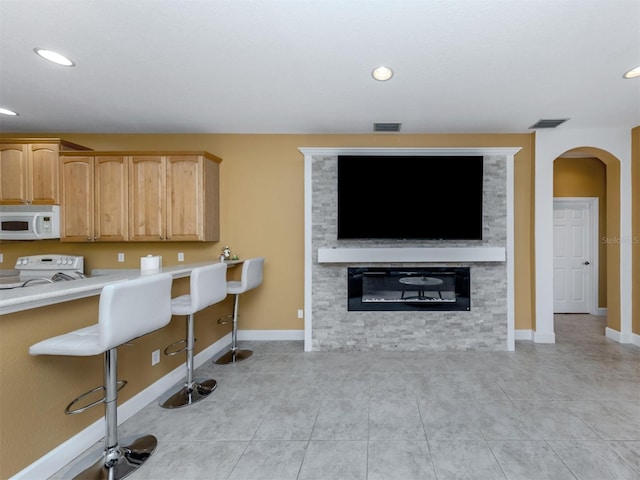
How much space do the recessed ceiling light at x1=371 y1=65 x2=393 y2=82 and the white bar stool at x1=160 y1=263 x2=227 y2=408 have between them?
2156mm

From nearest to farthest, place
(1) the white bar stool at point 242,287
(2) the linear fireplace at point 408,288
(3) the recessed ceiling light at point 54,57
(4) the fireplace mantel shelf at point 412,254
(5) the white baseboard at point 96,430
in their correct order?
(5) the white baseboard at point 96,430
(3) the recessed ceiling light at point 54,57
(1) the white bar stool at point 242,287
(4) the fireplace mantel shelf at point 412,254
(2) the linear fireplace at point 408,288

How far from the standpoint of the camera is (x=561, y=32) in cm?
201

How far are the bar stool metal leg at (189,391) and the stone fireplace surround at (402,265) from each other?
1379 millimetres

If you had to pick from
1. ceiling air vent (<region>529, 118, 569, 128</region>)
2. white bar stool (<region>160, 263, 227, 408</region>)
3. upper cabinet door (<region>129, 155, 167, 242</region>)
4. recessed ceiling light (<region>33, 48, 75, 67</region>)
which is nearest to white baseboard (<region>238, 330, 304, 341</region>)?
white bar stool (<region>160, 263, 227, 408</region>)

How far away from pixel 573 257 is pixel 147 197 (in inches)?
273

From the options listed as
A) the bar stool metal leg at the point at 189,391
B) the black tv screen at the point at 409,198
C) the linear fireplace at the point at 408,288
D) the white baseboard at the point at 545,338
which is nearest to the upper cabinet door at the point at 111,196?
the bar stool metal leg at the point at 189,391

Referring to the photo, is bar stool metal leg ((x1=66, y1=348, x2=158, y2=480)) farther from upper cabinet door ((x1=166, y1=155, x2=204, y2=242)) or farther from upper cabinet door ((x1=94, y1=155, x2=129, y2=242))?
upper cabinet door ((x1=94, y1=155, x2=129, y2=242))

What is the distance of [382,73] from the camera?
250 cm

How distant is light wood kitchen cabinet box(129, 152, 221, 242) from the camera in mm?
3635

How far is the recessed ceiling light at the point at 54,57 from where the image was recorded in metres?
2.23

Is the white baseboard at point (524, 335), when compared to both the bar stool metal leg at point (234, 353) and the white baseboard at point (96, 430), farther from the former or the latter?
the white baseboard at point (96, 430)

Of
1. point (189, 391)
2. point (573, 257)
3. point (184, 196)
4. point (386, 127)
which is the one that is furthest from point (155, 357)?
point (573, 257)

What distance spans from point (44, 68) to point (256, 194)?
7.47ft

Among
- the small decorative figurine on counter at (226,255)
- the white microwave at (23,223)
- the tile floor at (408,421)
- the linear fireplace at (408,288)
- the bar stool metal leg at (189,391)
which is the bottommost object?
the tile floor at (408,421)
